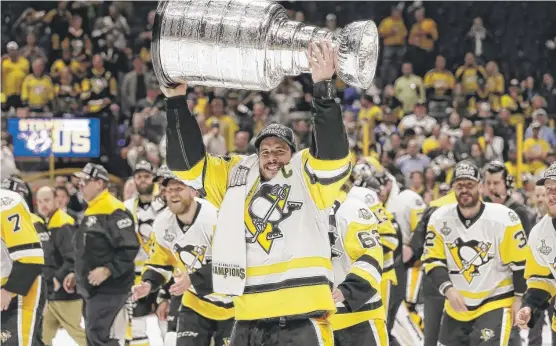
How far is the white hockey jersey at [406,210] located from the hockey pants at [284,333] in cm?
652

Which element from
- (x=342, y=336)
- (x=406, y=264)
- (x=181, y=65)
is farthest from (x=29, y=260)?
(x=406, y=264)

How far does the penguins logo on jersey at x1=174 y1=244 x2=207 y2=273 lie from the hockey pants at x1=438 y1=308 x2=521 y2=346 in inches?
73.1

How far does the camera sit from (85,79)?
1939 cm

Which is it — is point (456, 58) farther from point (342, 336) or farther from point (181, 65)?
point (181, 65)

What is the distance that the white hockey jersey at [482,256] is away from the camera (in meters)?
7.54

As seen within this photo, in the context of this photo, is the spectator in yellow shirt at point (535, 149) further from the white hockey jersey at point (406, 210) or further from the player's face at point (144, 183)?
the player's face at point (144, 183)

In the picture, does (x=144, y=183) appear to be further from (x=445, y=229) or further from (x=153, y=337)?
(x=445, y=229)

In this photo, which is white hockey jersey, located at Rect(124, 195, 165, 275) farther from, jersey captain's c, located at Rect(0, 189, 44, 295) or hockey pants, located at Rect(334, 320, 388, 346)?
hockey pants, located at Rect(334, 320, 388, 346)

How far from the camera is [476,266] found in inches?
301

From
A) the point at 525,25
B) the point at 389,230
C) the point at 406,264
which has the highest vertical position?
the point at 525,25

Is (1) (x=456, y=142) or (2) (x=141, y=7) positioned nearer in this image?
(1) (x=456, y=142)

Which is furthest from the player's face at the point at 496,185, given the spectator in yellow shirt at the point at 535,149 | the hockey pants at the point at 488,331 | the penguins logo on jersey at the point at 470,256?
the spectator in yellow shirt at the point at 535,149

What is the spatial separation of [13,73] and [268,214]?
48.5 ft

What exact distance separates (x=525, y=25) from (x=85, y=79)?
28.7ft
